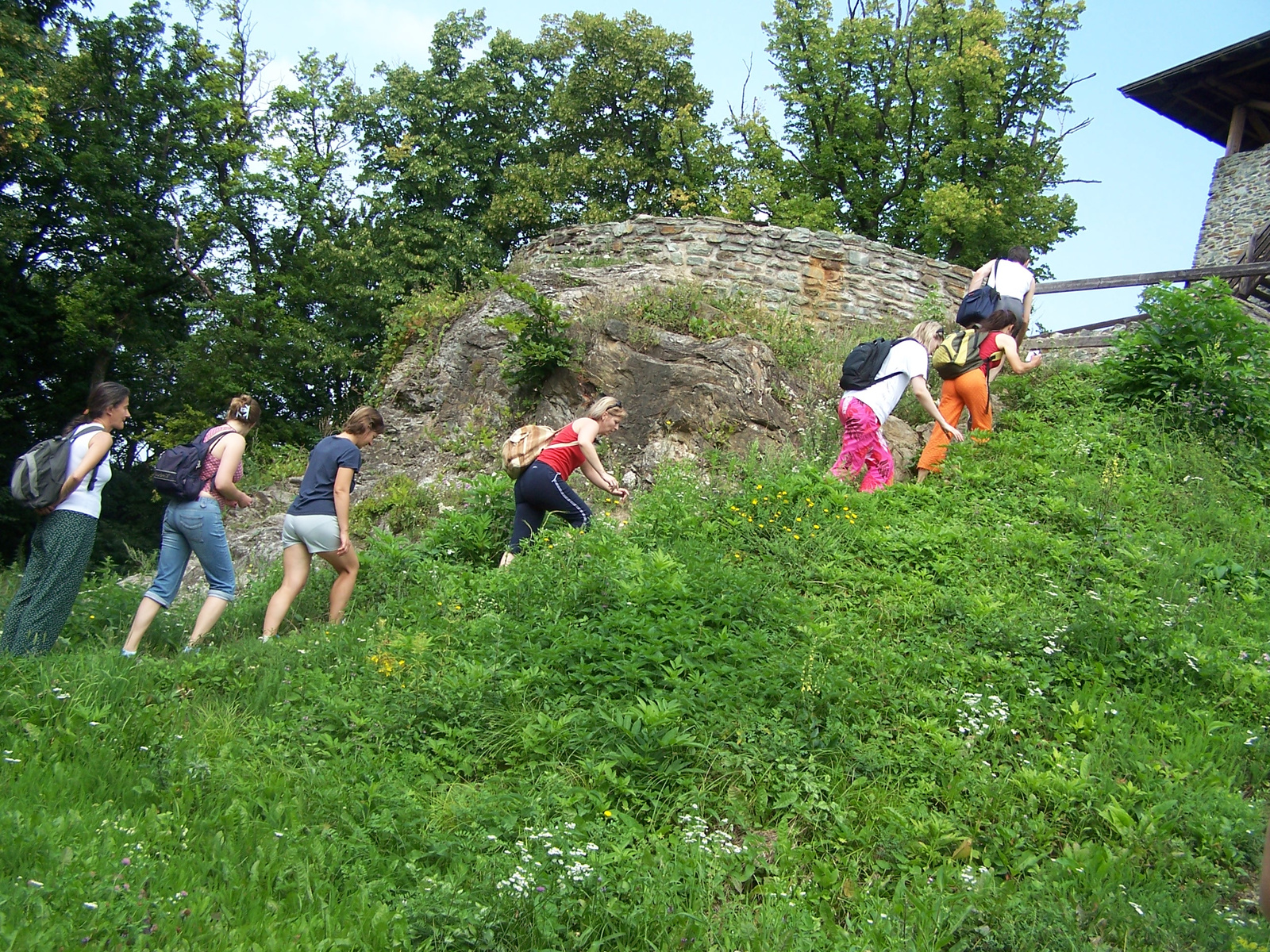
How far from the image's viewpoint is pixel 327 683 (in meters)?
4.92

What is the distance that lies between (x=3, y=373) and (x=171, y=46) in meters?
7.79

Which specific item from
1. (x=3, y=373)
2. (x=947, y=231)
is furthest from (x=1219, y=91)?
(x=3, y=373)

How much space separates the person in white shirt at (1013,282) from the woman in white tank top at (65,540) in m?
7.37

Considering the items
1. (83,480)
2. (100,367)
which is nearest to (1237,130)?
(83,480)

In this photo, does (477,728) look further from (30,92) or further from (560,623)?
(30,92)

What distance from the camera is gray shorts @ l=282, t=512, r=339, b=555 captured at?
20.0 ft

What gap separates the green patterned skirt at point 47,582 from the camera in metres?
5.29

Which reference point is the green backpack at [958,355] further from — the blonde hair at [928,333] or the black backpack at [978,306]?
the black backpack at [978,306]

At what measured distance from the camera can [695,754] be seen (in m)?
4.13

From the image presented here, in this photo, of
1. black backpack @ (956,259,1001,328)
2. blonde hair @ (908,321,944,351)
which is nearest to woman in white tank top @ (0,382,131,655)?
blonde hair @ (908,321,944,351)

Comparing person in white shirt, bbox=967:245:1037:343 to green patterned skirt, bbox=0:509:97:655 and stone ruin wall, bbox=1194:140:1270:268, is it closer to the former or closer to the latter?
green patterned skirt, bbox=0:509:97:655

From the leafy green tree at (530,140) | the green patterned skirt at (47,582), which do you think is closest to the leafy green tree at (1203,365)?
the green patterned skirt at (47,582)

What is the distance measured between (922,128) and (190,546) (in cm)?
2034

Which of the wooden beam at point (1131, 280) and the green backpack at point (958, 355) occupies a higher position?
the wooden beam at point (1131, 280)
